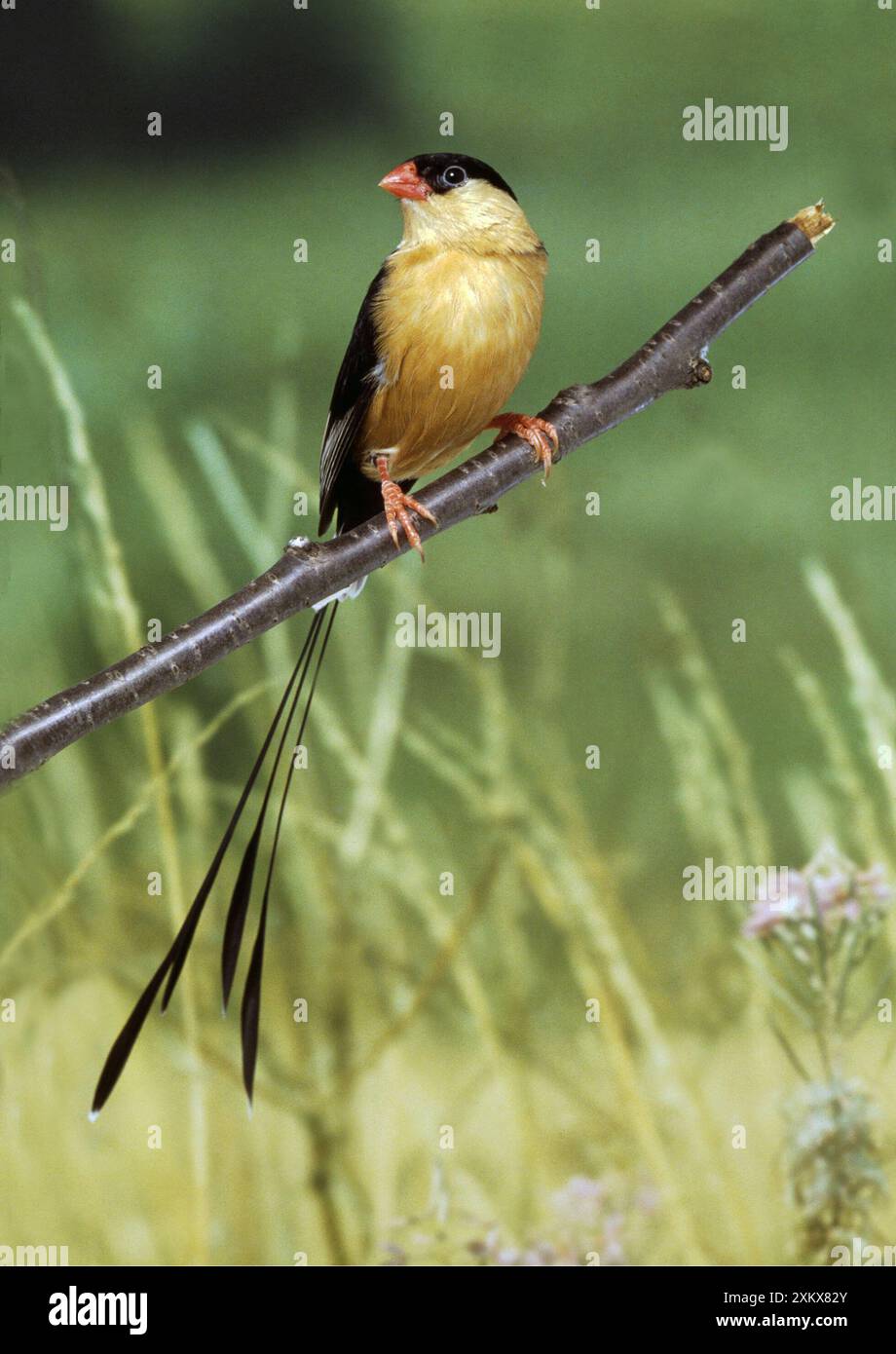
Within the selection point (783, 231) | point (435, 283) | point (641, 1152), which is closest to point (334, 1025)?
point (641, 1152)

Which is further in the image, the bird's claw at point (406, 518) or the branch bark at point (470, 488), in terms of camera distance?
the bird's claw at point (406, 518)

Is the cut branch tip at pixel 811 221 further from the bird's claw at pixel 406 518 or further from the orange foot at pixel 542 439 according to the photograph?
the bird's claw at pixel 406 518

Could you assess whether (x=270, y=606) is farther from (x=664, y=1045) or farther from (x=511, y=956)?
(x=664, y=1045)

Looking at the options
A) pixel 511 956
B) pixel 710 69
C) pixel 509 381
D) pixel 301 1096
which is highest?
pixel 710 69

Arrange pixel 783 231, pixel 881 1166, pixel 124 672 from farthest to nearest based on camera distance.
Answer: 1. pixel 881 1166
2. pixel 783 231
3. pixel 124 672

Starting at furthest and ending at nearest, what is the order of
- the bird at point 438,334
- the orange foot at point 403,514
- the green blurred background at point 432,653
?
the green blurred background at point 432,653 < the bird at point 438,334 < the orange foot at point 403,514

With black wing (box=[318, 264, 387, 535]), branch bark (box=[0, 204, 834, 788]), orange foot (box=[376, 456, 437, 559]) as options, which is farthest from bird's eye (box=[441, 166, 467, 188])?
orange foot (box=[376, 456, 437, 559])

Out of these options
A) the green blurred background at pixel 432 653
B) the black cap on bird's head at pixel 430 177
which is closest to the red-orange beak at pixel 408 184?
the black cap on bird's head at pixel 430 177

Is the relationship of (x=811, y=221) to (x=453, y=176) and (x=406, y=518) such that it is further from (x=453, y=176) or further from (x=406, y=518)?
(x=406, y=518)
